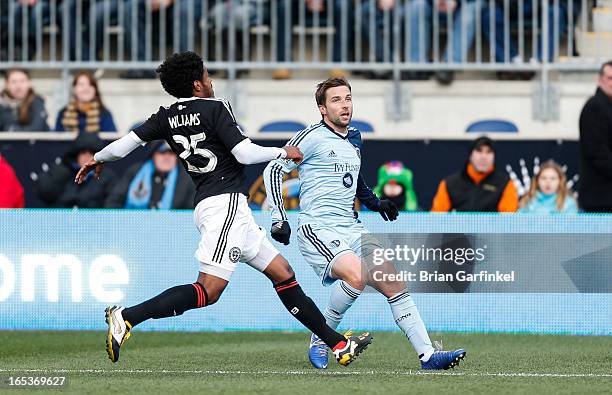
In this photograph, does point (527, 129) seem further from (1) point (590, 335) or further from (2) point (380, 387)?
(2) point (380, 387)

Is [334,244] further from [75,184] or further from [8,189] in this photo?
[75,184]

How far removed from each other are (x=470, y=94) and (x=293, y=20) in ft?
7.34

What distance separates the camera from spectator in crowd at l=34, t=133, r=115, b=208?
15195mm

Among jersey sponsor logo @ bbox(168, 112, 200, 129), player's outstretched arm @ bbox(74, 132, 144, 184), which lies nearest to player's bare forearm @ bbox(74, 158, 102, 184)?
player's outstretched arm @ bbox(74, 132, 144, 184)

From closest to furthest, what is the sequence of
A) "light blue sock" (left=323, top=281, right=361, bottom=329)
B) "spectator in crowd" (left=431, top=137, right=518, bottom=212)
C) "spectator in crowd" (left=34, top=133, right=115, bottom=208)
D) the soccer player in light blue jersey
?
the soccer player in light blue jersey < "light blue sock" (left=323, top=281, right=361, bottom=329) < "spectator in crowd" (left=431, top=137, right=518, bottom=212) < "spectator in crowd" (left=34, top=133, right=115, bottom=208)

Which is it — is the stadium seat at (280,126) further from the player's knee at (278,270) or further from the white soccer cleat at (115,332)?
the white soccer cleat at (115,332)

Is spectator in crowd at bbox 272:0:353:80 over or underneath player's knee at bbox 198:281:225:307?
over

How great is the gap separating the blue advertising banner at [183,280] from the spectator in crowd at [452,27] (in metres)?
4.73

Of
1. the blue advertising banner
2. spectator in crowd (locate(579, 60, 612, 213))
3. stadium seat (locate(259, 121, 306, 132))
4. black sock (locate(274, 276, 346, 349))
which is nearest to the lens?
black sock (locate(274, 276, 346, 349))

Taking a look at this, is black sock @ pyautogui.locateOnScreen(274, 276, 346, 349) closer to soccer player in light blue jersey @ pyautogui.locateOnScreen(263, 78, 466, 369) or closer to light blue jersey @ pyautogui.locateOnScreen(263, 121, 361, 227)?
soccer player in light blue jersey @ pyautogui.locateOnScreen(263, 78, 466, 369)

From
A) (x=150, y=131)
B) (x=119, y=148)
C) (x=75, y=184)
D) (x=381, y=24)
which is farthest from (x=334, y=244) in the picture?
(x=381, y=24)

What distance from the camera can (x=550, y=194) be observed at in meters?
14.8

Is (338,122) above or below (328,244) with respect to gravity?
above

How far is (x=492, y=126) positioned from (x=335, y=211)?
25.3 ft
